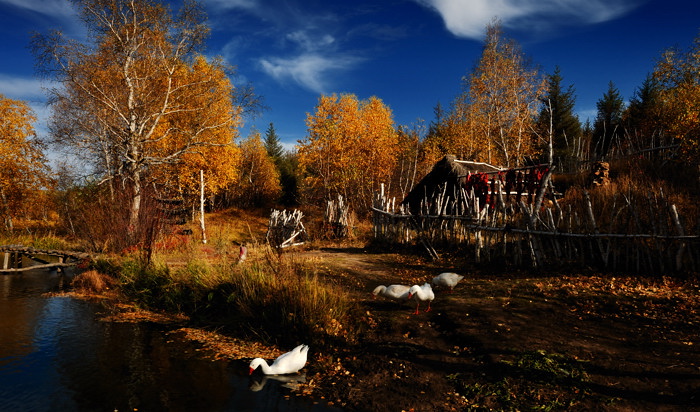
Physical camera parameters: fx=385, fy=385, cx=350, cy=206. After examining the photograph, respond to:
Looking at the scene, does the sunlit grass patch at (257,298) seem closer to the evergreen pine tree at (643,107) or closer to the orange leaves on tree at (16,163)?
the orange leaves on tree at (16,163)

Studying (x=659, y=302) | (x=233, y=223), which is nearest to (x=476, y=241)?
(x=659, y=302)

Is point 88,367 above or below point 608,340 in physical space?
below

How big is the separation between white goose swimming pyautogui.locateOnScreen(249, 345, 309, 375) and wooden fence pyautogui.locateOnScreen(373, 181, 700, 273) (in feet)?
20.1

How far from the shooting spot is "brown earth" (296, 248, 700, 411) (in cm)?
416

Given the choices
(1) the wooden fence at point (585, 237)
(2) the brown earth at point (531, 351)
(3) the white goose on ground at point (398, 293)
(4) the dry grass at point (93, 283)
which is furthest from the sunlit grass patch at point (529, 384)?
(4) the dry grass at point (93, 283)

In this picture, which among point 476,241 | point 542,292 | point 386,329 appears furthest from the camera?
point 476,241

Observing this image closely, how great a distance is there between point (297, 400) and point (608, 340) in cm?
421

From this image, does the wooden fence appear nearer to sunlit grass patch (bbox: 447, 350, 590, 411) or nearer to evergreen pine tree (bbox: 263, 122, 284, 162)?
sunlit grass patch (bbox: 447, 350, 590, 411)

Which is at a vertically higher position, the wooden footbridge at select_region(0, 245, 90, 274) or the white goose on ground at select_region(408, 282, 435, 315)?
the white goose on ground at select_region(408, 282, 435, 315)

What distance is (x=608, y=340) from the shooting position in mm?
5215

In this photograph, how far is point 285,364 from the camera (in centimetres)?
509

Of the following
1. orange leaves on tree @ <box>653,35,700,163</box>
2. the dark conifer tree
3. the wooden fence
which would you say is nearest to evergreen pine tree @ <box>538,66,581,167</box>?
the dark conifer tree

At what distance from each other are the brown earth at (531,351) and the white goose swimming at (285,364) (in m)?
0.26

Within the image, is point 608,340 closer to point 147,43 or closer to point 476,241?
point 476,241
